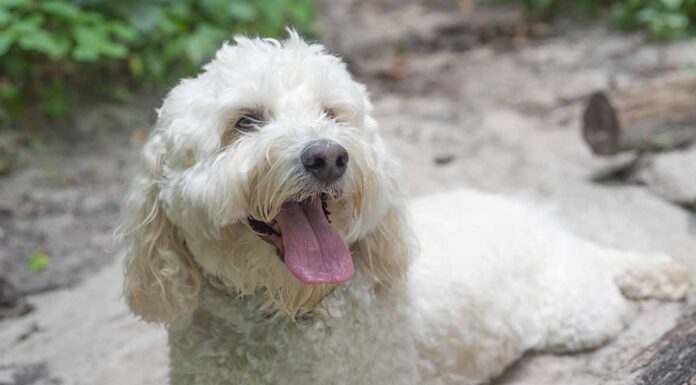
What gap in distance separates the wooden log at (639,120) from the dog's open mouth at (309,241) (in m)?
3.04

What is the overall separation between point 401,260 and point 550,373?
103 centimetres

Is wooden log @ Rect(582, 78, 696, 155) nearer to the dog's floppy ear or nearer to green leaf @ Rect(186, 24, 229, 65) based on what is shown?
green leaf @ Rect(186, 24, 229, 65)

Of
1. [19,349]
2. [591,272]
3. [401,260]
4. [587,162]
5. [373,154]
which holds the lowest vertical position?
[19,349]

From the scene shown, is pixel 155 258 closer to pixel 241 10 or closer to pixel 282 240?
pixel 282 240

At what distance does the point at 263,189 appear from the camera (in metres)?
2.46

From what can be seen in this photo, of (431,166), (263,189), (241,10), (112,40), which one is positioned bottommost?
(431,166)

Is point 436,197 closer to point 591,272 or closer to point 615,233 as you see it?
point 591,272

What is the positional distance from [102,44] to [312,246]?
3933 mm

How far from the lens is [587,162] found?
5656mm

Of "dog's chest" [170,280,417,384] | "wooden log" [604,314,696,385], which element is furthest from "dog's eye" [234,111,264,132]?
"wooden log" [604,314,696,385]

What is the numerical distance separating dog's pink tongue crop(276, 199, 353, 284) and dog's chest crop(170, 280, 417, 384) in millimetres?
281

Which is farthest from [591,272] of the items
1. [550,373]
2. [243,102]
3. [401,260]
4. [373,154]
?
[243,102]

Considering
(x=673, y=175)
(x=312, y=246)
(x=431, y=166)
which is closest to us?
(x=312, y=246)

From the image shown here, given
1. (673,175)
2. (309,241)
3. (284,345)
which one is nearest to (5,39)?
(284,345)
